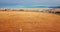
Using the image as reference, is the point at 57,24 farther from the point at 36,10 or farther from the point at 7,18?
the point at 7,18

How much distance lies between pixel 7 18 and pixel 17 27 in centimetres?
12

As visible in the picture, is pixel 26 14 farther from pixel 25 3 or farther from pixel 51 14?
pixel 51 14

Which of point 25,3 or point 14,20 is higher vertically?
point 25,3

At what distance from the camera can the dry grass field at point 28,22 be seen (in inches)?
23.1

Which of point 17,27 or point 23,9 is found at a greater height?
point 23,9

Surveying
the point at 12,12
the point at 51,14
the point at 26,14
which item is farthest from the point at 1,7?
the point at 51,14

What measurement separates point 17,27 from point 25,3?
210mm

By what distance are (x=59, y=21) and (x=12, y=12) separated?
37cm

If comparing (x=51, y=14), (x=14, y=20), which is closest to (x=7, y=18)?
(x=14, y=20)

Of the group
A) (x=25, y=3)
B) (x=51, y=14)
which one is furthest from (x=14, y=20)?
(x=51, y=14)

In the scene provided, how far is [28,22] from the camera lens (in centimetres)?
62

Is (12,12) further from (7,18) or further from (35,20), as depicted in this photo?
(35,20)

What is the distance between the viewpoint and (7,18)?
2.14 ft

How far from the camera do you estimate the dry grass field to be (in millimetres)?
588
